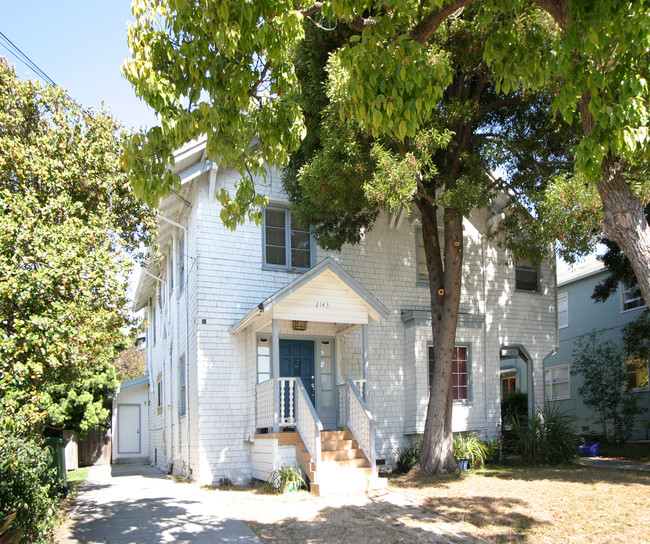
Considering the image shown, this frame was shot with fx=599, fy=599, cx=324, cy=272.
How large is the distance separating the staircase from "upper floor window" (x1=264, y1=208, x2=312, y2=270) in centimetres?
453

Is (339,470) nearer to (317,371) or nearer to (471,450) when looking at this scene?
(317,371)

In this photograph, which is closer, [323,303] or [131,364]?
[323,303]

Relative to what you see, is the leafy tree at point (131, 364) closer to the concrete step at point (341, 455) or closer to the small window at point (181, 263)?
the small window at point (181, 263)

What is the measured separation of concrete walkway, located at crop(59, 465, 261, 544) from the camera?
835 cm

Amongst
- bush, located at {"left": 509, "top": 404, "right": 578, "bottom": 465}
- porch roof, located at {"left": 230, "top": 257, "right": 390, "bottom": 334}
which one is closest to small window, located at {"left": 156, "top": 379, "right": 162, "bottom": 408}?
porch roof, located at {"left": 230, "top": 257, "right": 390, "bottom": 334}

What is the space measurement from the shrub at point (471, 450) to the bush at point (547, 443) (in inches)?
41.5

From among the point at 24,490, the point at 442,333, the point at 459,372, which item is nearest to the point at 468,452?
the point at 459,372

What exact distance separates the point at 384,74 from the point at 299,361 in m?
9.15

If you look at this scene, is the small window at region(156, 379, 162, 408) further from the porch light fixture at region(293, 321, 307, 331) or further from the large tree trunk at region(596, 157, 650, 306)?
the large tree trunk at region(596, 157, 650, 306)

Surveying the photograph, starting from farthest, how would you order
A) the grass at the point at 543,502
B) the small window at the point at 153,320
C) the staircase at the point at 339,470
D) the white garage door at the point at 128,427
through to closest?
the white garage door at the point at 128,427, the small window at the point at 153,320, the staircase at the point at 339,470, the grass at the point at 543,502

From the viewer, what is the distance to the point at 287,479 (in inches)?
453

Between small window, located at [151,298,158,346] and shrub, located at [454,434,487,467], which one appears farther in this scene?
small window, located at [151,298,158,346]

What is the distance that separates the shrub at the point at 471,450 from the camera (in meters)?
14.2

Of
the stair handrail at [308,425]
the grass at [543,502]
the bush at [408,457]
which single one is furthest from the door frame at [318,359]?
the grass at [543,502]
